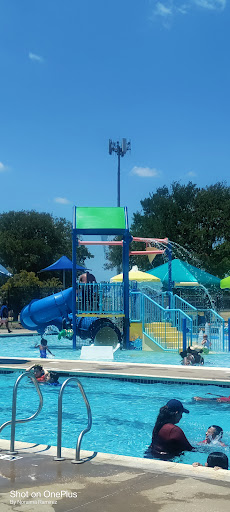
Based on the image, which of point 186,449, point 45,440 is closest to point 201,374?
point 45,440

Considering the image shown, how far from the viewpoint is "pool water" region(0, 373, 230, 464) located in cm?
940

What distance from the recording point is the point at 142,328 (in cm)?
2014

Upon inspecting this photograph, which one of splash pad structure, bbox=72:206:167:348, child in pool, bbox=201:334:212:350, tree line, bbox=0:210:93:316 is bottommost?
child in pool, bbox=201:334:212:350

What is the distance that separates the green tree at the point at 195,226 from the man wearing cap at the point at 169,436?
42.9 metres

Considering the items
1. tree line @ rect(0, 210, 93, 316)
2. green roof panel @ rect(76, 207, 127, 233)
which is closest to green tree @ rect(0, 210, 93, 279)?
tree line @ rect(0, 210, 93, 316)

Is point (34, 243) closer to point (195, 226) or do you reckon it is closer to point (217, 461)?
point (195, 226)

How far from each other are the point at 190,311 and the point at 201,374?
9.48 metres

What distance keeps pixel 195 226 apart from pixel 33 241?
1887 cm

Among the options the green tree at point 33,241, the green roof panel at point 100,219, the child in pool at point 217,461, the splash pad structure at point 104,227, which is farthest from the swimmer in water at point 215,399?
the green tree at point 33,241

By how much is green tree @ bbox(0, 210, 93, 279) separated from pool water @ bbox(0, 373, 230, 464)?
48.2 m

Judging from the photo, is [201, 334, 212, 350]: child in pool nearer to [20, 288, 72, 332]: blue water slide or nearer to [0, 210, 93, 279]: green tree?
[20, 288, 72, 332]: blue water slide

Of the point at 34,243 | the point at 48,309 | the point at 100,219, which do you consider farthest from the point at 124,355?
the point at 34,243

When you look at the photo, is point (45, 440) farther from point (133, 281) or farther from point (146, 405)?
point (133, 281)

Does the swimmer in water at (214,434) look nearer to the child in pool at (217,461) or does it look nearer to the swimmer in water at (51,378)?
the child in pool at (217,461)
